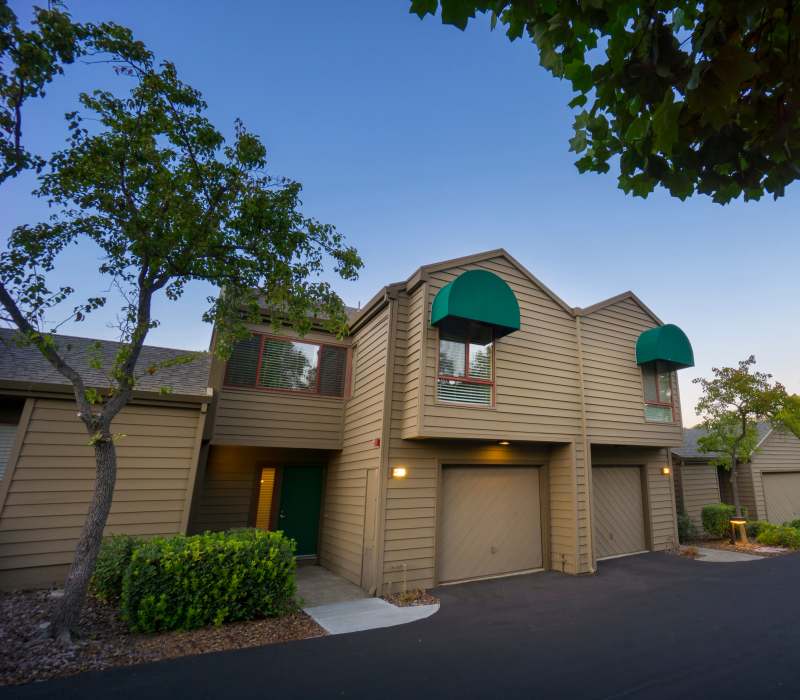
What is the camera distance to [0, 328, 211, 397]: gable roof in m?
7.95

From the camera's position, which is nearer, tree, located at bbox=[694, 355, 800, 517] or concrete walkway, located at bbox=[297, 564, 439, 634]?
concrete walkway, located at bbox=[297, 564, 439, 634]

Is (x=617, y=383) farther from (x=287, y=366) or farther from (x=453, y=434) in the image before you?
(x=287, y=366)

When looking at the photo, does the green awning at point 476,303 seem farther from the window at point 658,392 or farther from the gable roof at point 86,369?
the window at point 658,392

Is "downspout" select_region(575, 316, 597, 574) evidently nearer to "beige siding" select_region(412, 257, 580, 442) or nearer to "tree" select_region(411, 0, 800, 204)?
"beige siding" select_region(412, 257, 580, 442)

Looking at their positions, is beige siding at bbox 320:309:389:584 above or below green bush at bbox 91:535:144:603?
above

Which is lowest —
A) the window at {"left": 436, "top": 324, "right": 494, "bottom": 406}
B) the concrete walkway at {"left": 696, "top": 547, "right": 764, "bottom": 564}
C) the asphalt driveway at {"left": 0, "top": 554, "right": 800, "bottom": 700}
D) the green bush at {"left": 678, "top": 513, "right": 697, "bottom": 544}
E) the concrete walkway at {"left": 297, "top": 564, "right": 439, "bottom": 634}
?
the concrete walkway at {"left": 297, "top": 564, "right": 439, "bottom": 634}

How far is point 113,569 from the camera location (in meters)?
6.53

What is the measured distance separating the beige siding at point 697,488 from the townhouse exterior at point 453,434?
12.4 feet

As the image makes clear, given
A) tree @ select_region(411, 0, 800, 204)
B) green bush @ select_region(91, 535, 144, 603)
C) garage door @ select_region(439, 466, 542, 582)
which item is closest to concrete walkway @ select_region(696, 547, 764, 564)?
garage door @ select_region(439, 466, 542, 582)

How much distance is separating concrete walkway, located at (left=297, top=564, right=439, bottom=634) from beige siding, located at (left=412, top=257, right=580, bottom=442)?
294 cm

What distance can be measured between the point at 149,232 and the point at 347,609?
22.1 feet

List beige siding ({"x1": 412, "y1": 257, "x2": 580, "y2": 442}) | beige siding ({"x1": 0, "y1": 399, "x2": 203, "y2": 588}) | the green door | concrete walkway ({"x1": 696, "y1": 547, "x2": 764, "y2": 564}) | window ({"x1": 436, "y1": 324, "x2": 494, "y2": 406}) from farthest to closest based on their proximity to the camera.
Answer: the green door
concrete walkway ({"x1": 696, "y1": 547, "x2": 764, "y2": 564})
window ({"x1": 436, "y1": 324, "x2": 494, "y2": 406})
beige siding ({"x1": 412, "y1": 257, "x2": 580, "y2": 442})
beige siding ({"x1": 0, "y1": 399, "x2": 203, "y2": 588})

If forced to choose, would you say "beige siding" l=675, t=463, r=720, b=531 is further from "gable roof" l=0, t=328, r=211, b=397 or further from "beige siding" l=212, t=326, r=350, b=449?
"gable roof" l=0, t=328, r=211, b=397

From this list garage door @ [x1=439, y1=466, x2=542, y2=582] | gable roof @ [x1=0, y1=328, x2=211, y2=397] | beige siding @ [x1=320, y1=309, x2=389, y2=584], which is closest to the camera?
gable roof @ [x1=0, y1=328, x2=211, y2=397]
